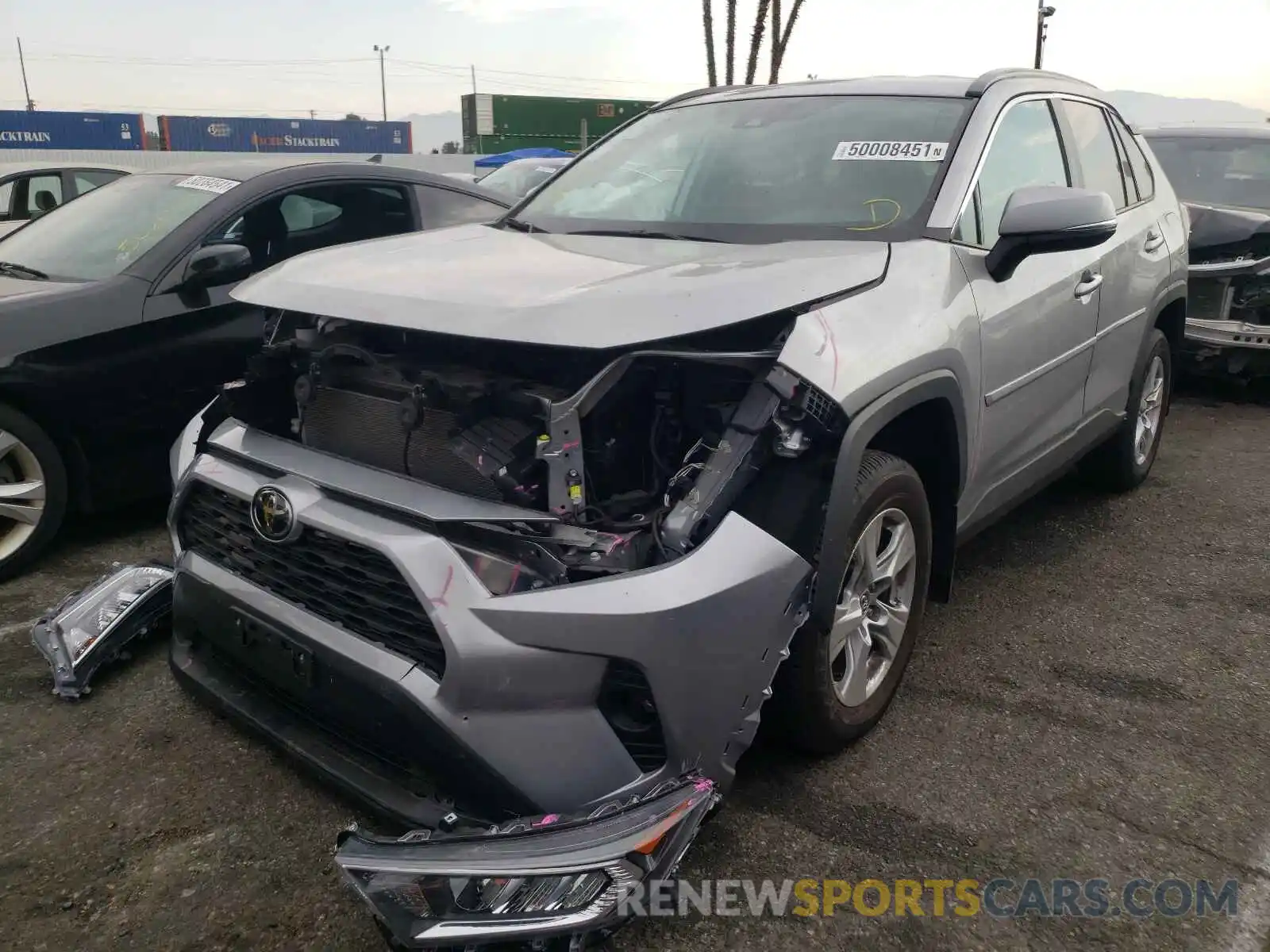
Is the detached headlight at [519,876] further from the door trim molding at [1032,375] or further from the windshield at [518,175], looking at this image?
the windshield at [518,175]

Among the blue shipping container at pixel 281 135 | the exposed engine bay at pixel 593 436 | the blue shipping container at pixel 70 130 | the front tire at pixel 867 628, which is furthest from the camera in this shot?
the blue shipping container at pixel 281 135

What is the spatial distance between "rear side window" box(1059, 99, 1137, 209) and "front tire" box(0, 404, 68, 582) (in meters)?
4.15

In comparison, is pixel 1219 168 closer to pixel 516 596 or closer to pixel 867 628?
pixel 867 628

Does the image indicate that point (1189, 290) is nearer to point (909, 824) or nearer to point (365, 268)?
point (909, 824)

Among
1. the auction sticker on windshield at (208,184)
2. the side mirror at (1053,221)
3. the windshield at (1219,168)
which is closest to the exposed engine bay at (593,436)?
the side mirror at (1053,221)

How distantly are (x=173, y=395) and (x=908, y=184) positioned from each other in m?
3.00

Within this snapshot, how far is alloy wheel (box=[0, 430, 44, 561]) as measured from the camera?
3.69 metres

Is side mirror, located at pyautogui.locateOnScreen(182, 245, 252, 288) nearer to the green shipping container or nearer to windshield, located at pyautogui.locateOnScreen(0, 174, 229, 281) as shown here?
windshield, located at pyautogui.locateOnScreen(0, 174, 229, 281)

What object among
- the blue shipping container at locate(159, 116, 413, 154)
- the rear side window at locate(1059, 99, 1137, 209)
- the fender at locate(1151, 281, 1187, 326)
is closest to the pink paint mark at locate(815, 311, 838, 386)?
the rear side window at locate(1059, 99, 1137, 209)

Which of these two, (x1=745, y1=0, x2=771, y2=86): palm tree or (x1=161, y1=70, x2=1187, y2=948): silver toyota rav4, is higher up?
(x1=745, y1=0, x2=771, y2=86): palm tree

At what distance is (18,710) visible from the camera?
9.58 ft

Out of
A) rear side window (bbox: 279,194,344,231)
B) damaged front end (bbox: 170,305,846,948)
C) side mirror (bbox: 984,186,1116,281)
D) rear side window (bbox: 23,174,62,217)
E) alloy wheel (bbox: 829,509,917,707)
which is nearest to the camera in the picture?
damaged front end (bbox: 170,305,846,948)

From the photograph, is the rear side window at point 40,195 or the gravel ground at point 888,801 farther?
the rear side window at point 40,195

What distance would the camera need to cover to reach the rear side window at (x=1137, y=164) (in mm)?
4359
